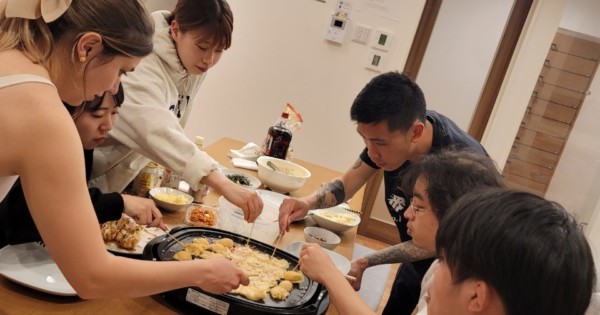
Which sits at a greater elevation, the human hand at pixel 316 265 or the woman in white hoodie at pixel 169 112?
the woman in white hoodie at pixel 169 112

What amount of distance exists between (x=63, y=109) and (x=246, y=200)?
0.82 meters

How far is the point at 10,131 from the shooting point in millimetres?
855

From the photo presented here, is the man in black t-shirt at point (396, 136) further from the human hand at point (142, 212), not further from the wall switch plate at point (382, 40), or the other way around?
the wall switch plate at point (382, 40)

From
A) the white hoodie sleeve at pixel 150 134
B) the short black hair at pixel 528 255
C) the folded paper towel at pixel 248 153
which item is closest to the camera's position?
the short black hair at pixel 528 255

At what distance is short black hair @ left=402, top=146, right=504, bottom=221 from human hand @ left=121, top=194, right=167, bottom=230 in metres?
0.80

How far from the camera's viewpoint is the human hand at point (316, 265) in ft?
4.46

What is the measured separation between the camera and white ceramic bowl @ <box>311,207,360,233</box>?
201cm

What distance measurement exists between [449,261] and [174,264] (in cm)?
58

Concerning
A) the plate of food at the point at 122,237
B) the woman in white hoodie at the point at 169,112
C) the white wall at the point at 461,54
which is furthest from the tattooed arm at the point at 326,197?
the white wall at the point at 461,54

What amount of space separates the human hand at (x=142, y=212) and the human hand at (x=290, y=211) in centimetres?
45

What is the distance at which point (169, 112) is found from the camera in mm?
1653

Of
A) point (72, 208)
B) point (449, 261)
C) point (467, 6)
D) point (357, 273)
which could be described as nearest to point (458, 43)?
point (467, 6)

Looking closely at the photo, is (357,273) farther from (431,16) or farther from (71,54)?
(431,16)

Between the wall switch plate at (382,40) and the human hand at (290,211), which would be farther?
the wall switch plate at (382,40)
